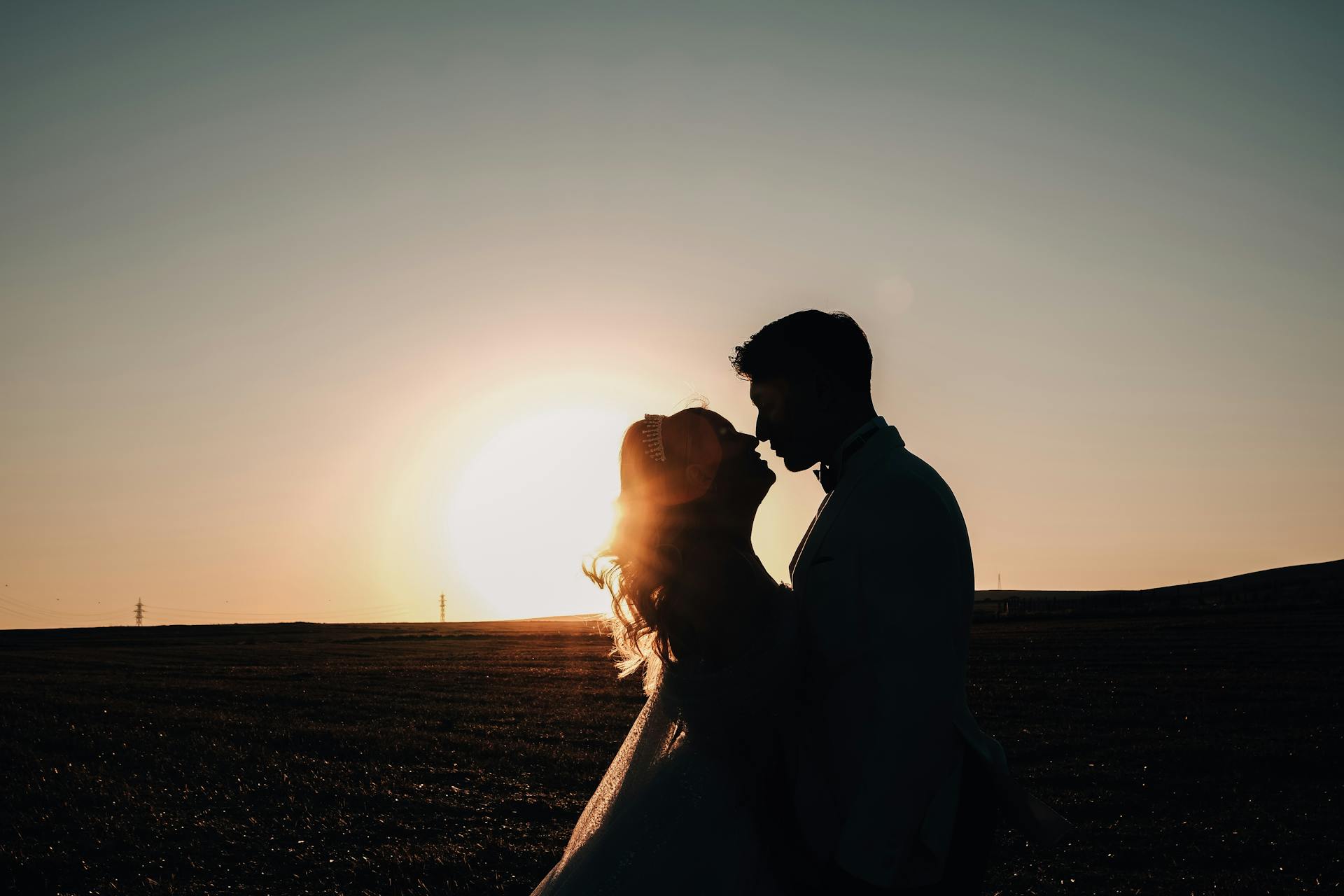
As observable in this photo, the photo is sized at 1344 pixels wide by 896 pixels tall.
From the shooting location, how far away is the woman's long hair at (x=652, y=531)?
10.0 ft

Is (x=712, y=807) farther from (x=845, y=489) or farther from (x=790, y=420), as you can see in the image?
(x=790, y=420)

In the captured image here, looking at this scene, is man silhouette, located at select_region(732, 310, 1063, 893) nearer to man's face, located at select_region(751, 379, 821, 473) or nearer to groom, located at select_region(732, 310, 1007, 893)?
groom, located at select_region(732, 310, 1007, 893)

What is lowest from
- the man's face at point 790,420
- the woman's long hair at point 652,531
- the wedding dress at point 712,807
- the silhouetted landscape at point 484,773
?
the silhouetted landscape at point 484,773

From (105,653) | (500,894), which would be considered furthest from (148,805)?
(105,653)

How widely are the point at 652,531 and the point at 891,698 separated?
925mm

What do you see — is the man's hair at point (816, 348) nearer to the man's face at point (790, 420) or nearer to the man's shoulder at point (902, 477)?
the man's face at point (790, 420)

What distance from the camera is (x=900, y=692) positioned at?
8.95 feet

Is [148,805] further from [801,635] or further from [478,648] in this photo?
[478,648]

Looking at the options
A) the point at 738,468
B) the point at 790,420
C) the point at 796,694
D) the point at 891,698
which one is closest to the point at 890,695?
the point at 891,698

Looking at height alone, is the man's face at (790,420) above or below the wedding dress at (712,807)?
above

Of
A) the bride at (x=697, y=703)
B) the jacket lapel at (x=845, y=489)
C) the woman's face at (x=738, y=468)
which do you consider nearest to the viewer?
the bride at (x=697, y=703)

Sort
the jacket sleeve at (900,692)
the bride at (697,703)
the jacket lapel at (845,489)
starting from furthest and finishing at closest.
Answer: the jacket lapel at (845,489)
the bride at (697,703)
the jacket sleeve at (900,692)

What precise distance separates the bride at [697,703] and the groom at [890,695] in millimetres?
138

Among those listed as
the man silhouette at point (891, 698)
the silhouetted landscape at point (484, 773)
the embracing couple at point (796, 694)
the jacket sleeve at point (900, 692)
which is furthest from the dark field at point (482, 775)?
the jacket sleeve at point (900, 692)
